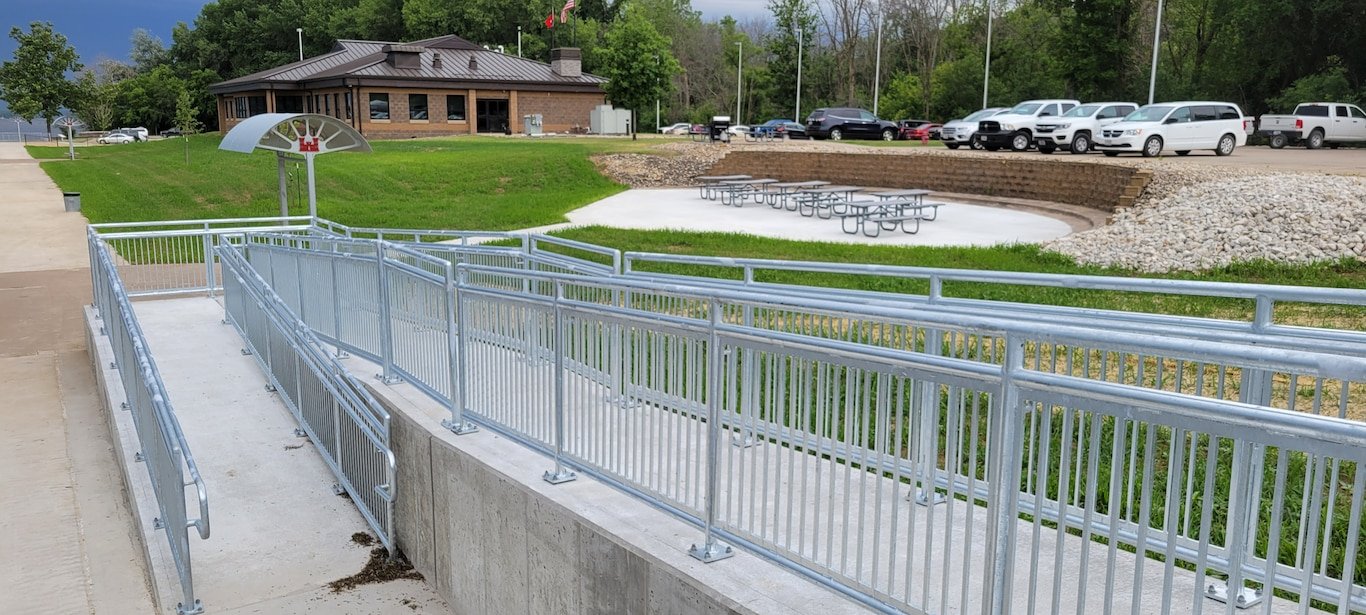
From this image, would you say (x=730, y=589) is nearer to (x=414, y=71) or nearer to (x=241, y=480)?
(x=241, y=480)

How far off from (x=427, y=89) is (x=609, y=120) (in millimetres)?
10289

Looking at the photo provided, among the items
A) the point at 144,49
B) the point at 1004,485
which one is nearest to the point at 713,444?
the point at 1004,485

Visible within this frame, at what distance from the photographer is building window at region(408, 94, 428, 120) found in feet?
190

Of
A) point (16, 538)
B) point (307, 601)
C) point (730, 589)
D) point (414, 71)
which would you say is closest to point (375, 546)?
point (307, 601)

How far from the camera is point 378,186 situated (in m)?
32.1

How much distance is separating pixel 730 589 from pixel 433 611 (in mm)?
3128

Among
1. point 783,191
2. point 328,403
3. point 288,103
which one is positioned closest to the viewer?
point 328,403

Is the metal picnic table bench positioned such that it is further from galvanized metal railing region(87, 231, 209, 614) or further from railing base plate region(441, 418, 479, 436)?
railing base plate region(441, 418, 479, 436)

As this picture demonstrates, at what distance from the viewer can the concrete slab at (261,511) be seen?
6629 millimetres

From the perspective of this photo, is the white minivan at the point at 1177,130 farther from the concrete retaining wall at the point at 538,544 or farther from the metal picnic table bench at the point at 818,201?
the concrete retaining wall at the point at 538,544

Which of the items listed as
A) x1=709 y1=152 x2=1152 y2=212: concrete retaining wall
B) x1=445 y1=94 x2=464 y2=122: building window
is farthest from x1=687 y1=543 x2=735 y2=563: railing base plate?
x1=445 y1=94 x2=464 y2=122: building window

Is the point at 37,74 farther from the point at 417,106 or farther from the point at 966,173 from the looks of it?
the point at 966,173

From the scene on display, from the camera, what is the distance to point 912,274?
257 inches

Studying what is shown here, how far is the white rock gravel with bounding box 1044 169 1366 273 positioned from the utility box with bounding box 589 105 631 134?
43538mm
